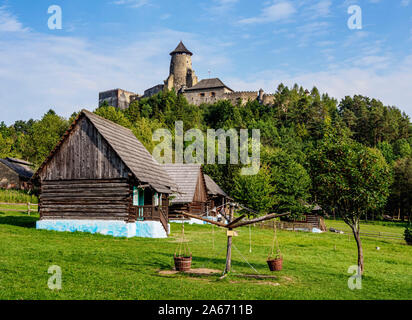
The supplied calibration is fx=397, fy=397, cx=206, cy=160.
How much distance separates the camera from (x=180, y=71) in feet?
440

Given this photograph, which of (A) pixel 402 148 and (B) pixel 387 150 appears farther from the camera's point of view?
(A) pixel 402 148

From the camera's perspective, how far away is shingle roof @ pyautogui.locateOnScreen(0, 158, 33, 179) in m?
67.8

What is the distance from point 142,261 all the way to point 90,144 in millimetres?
11873

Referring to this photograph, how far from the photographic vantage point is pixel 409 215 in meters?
76.4

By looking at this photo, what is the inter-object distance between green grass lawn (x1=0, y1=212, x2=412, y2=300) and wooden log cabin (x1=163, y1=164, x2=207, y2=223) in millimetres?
15759

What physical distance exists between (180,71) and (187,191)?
100 meters

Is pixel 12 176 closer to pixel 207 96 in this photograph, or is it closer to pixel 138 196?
pixel 138 196

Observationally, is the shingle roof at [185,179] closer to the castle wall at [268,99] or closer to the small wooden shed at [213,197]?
the small wooden shed at [213,197]

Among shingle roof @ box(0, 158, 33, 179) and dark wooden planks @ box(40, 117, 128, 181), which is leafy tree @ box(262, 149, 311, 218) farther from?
shingle roof @ box(0, 158, 33, 179)

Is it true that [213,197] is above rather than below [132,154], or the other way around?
below

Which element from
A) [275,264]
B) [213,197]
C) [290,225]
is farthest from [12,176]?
[275,264]

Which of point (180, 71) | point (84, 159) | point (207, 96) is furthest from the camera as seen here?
point (180, 71)

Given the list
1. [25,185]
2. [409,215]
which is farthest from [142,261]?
[409,215]
